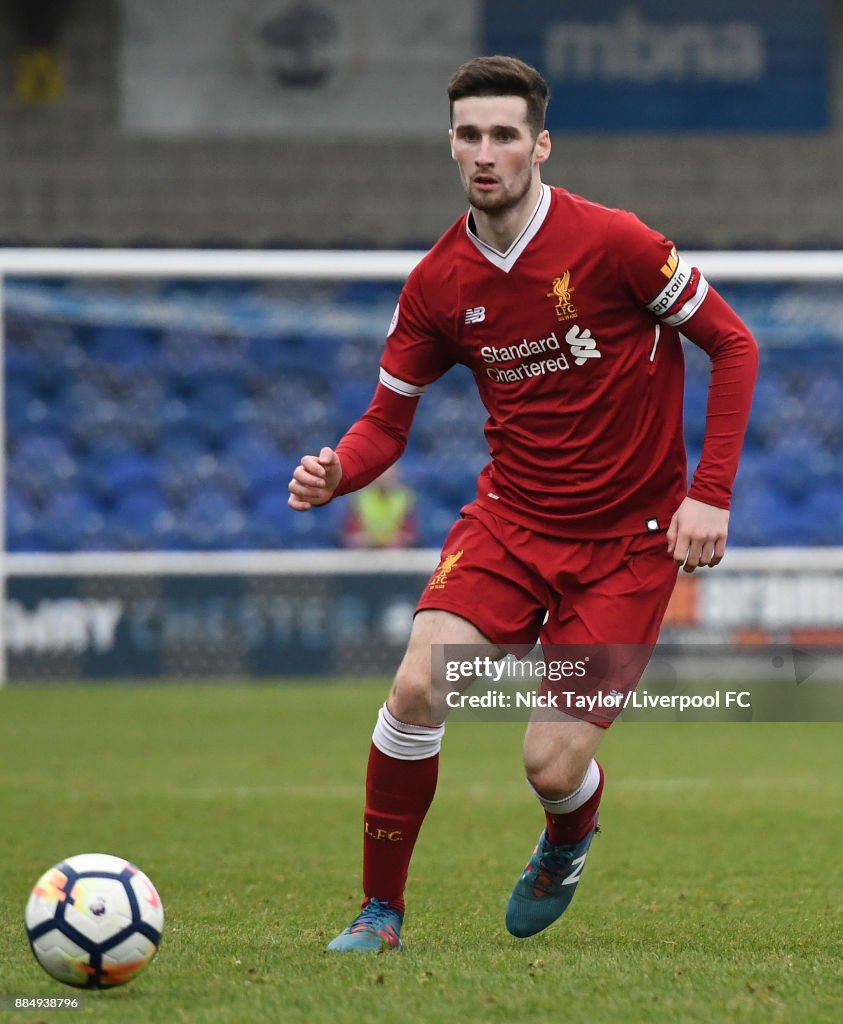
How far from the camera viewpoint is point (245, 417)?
13.9 meters

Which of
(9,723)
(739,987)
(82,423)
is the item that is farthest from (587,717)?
(82,423)

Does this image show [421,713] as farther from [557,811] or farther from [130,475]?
[130,475]

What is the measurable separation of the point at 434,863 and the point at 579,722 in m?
1.74

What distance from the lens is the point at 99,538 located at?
12.8 m

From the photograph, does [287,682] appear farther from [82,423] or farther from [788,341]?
[788,341]

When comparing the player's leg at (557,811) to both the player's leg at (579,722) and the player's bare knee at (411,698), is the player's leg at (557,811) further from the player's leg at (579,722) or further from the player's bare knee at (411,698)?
the player's bare knee at (411,698)

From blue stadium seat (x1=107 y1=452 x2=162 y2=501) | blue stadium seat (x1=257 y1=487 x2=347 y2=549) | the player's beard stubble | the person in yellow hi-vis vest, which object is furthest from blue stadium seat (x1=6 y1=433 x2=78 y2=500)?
the player's beard stubble

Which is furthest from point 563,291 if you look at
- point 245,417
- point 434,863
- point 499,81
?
point 245,417

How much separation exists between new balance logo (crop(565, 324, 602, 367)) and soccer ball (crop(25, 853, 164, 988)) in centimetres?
158

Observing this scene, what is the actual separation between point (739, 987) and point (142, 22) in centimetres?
1134

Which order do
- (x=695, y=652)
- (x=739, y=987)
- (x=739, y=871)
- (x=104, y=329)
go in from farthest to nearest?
(x=104, y=329) < (x=695, y=652) < (x=739, y=871) < (x=739, y=987)

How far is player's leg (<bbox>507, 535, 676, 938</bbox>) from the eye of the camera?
4.05m

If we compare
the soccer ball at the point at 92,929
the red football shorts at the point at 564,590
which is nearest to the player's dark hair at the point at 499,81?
the red football shorts at the point at 564,590

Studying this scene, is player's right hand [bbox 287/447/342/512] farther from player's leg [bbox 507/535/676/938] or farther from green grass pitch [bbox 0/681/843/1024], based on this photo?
green grass pitch [bbox 0/681/843/1024]
